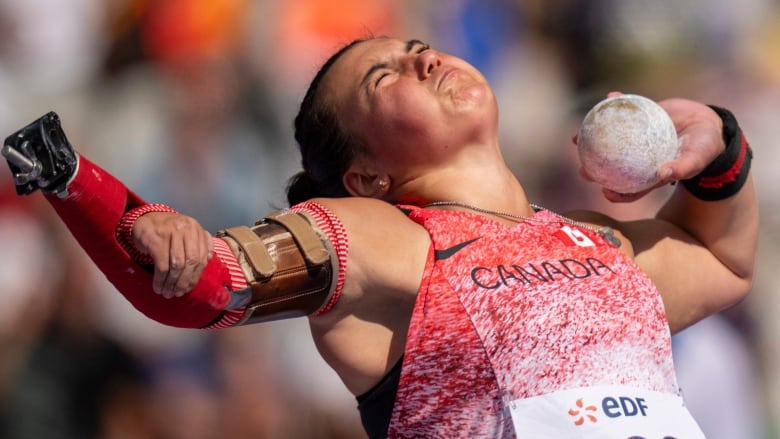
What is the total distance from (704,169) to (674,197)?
0.75 feet

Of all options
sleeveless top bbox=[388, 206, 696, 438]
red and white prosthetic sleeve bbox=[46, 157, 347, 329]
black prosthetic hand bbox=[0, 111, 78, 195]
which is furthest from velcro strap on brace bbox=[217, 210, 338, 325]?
black prosthetic hand bbox=[0, 111, 78, 195]

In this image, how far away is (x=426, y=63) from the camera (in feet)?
8.86

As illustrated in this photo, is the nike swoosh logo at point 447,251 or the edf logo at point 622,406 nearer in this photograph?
the edf logo at point 622,406

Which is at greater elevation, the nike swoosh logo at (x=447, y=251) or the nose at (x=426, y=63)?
the nose at (x=426, y=63)

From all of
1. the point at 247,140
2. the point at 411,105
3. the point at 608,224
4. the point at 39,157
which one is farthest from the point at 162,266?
the point at 247,140

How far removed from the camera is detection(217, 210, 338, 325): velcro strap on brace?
6.83 ft

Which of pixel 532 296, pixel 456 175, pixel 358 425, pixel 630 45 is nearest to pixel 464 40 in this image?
pixel 630 45

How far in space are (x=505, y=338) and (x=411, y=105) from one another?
0.71m

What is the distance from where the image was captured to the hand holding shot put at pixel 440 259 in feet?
6.40

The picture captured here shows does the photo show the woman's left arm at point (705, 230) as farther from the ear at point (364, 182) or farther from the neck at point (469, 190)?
the ear at point (364, 182)

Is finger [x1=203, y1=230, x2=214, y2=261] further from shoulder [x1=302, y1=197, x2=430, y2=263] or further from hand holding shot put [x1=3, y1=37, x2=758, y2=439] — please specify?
shoulder [x1=302, y1=197, x2=430, y2=263]

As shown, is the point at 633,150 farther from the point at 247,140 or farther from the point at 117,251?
the point at 247,140

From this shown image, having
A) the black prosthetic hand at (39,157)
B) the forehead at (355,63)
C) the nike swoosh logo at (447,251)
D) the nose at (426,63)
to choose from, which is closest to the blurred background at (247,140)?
the forehead at (355,63)

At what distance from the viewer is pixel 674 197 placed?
118 inches
